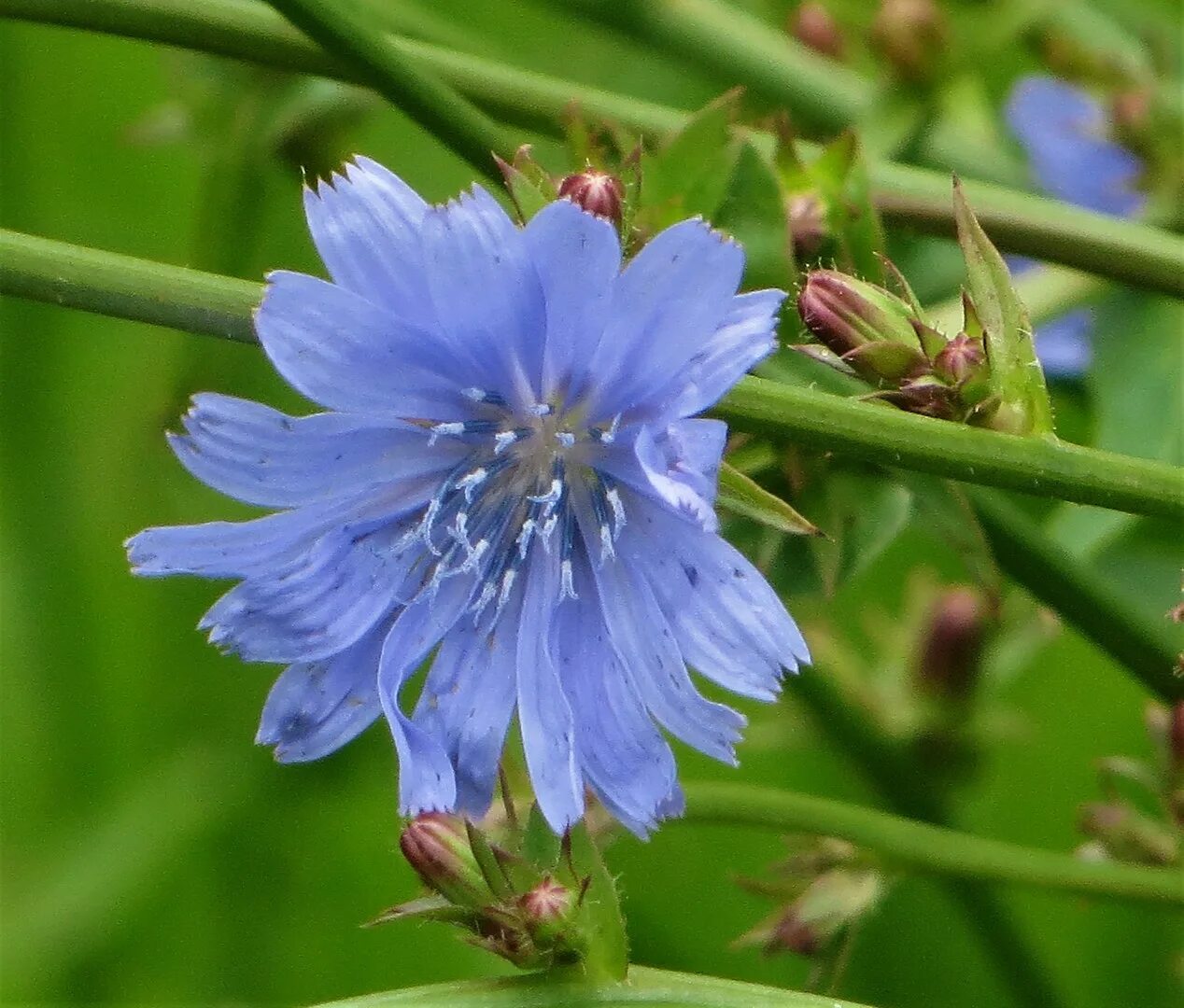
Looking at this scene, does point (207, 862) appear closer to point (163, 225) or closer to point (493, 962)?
point (493, 962)

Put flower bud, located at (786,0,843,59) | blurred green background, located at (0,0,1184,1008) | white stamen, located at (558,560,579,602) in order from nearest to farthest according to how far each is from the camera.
→ white stamen, located at (558,560,579,602), flower bud, located at (786,0,843,59), blurred green background, located at (0,0,1184,1008)

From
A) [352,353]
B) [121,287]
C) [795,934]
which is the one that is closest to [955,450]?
[352,353]

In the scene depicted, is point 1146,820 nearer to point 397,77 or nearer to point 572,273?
point 572,273

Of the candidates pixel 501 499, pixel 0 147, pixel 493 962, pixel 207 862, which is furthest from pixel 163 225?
pixel 501 499

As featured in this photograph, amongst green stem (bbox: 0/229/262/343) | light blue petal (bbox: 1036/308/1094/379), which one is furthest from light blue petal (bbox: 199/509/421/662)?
light blue petal (bbox: 1036/308/1094/379)

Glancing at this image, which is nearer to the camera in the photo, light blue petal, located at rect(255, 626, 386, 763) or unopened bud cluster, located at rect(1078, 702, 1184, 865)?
light blue petal, located at rect(255, 626, 386, 763)

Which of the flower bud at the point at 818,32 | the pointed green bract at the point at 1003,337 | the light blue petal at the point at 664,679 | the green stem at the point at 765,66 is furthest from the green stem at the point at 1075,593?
the flower bud at the point at 818,32

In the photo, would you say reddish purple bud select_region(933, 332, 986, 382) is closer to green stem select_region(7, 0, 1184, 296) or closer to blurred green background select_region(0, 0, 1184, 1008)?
green stem select_region(7, 0, 1184, 296)
